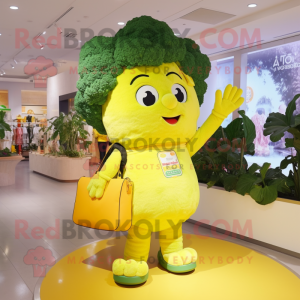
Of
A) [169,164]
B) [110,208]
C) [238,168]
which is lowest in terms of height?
[110,208]

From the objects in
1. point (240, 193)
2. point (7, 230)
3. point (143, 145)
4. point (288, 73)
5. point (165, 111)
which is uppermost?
point (288, 73)

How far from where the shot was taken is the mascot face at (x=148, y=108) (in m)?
2.24

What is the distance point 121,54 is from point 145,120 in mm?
463

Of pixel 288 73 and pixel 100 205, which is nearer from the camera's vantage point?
pixel 100 205

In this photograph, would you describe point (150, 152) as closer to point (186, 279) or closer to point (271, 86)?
point (186, 279)

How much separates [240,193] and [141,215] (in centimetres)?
130

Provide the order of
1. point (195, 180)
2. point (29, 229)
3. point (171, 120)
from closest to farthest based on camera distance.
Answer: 1. point (171, 120)
2. point (195, 180)
3. point (29, 229)

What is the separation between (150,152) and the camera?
7.66 ft

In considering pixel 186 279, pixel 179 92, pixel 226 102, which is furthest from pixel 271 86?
pixel 186 279

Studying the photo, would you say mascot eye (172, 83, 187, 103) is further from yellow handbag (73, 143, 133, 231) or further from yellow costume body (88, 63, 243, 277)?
yellow handbag (73, 143, 133, 231)

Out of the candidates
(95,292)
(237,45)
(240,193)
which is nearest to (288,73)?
(237,45)

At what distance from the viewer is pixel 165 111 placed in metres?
2.25

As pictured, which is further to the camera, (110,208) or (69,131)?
(69,131)

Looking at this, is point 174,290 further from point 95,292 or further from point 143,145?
point 143,145
